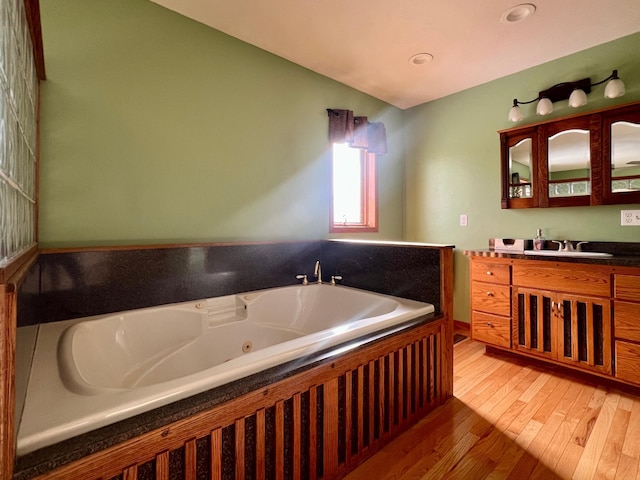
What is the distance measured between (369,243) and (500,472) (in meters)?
1.30

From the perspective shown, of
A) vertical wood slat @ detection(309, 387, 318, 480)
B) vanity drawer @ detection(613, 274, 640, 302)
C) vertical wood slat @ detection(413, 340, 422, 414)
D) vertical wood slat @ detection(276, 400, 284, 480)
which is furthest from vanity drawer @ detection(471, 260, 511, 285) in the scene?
vertical wood slat @ detection(276, 400, 284, 480)

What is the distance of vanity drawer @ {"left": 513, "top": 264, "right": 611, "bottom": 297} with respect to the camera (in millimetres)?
1917

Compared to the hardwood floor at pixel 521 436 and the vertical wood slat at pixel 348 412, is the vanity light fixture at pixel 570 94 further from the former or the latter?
the vertical wood slat at pixel 348 412

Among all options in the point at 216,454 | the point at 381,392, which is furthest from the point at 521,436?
the point at 216,454

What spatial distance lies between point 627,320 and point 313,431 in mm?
1952

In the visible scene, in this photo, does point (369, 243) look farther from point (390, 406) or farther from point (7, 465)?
point (7, 465)

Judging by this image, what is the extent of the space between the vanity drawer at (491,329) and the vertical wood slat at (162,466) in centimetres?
234

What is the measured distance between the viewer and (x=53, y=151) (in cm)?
157

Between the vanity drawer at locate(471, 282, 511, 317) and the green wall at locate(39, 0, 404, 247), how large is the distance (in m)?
1.35

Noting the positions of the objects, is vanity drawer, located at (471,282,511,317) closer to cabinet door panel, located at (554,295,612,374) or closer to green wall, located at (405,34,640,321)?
cabinet door panel, located at (554,295,612,374)

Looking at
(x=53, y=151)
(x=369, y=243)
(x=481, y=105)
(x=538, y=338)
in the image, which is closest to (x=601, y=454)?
(x=538, y=338)

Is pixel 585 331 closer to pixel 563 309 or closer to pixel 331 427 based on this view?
pixel 563 309

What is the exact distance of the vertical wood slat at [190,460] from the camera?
0.82 metres

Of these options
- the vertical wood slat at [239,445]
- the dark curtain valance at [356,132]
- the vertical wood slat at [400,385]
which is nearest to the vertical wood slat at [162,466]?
the vertical wood slat at [239,445]
